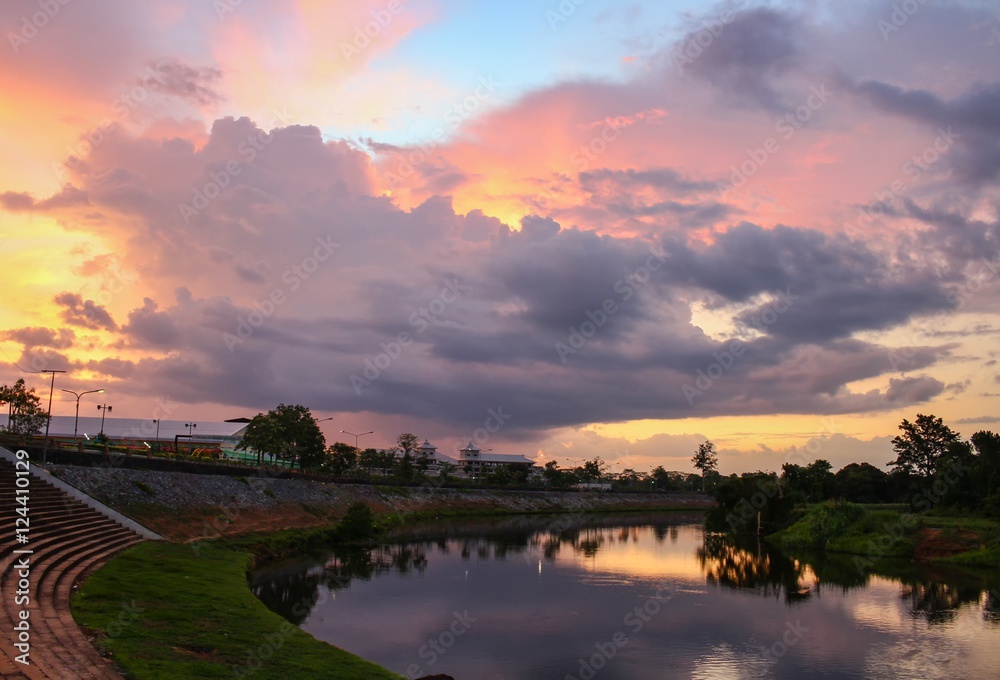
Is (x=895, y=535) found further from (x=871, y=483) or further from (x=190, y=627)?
(x=190, y=627)

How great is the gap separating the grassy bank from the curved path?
244 feet

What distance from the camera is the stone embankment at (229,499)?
54.8m

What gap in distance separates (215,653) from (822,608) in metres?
40.8

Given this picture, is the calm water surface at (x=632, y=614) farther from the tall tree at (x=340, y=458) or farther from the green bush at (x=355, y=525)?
the tall tree at (x=340, y=458)

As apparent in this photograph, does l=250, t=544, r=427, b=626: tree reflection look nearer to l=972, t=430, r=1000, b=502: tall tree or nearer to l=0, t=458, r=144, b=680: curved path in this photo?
l=0, t=458, r=144, b=680: curved path

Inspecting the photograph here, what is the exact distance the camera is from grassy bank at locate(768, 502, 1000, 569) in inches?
2872

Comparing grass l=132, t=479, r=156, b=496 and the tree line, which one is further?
the tree line

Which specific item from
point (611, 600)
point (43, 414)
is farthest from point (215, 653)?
point (43, 414)

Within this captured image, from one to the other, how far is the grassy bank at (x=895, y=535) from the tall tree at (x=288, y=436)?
76.0 meters

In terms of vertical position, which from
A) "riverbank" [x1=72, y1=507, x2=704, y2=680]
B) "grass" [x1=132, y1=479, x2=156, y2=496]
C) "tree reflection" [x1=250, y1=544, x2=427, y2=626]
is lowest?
"tree reflection" [x1=250, y1=544, x2=427, y2=626]

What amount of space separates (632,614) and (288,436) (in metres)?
88.0

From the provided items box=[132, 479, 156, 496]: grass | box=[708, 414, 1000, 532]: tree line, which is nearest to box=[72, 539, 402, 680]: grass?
box=[132, 479, 156, 496]: grass

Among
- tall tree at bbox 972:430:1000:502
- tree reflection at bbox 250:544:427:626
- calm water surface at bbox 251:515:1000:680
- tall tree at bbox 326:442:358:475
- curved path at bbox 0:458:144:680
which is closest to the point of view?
curved path at bbox 0:458:144:680

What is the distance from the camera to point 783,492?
11225cm
